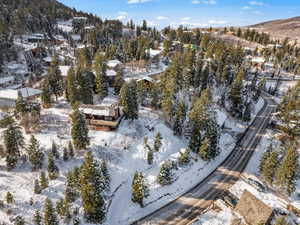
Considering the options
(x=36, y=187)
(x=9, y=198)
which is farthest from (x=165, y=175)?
(x=9, y=198)

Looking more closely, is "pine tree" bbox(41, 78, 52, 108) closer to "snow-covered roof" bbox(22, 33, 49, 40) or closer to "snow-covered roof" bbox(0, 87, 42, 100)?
"snow-covered roof" bbox(0, 87, 42, 100)

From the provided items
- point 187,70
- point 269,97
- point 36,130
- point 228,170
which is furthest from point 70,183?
point 269,97

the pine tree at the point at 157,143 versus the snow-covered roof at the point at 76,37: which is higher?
the snow-covered roof at the point at 76,37

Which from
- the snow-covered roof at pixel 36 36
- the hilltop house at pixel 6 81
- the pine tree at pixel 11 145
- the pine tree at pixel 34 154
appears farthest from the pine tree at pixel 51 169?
the snow-covered roof at pixel 36 36

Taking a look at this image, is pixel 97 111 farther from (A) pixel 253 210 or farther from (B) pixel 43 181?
(A) pixel 253 210

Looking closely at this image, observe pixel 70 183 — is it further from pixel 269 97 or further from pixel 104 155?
pixel 269 97

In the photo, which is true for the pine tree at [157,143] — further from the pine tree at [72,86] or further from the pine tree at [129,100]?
A: the pine tree at [72,86]
